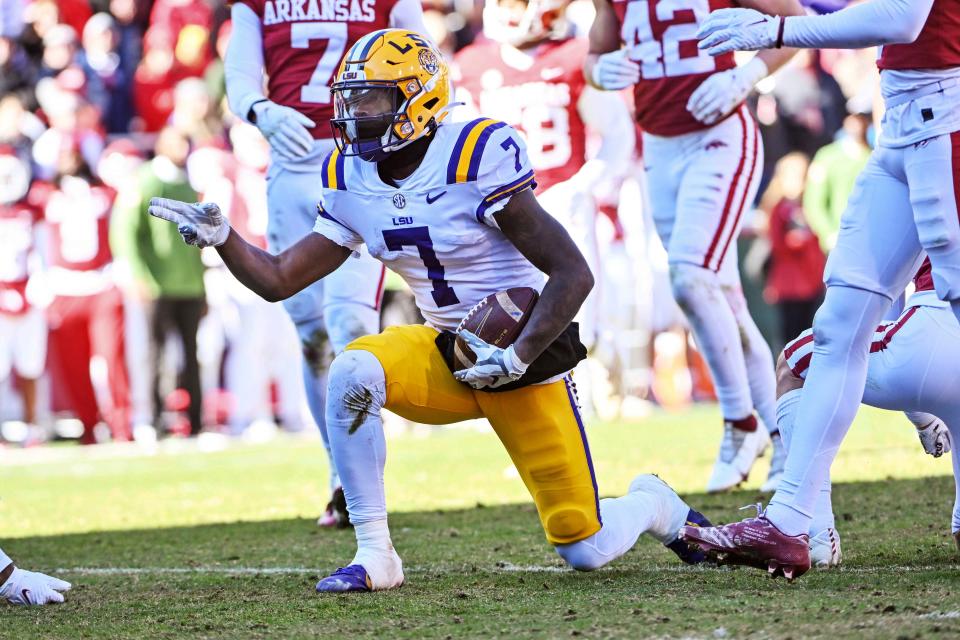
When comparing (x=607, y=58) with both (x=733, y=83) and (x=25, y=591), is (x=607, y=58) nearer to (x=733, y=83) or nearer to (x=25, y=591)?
(x=733, y=83)

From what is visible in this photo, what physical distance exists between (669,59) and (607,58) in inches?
11.5

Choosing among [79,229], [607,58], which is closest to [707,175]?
[607,58]

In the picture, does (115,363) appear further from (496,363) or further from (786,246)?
(496,363)

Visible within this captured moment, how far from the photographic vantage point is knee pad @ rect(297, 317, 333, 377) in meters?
6.90

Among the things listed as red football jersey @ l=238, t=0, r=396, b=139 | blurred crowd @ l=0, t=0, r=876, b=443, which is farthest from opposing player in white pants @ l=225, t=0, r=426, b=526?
blurred crowd @ l=0, t=0, r=876, b=443

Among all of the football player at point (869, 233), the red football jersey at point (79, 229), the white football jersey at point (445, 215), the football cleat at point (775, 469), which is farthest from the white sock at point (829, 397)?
the red football jersey at point (79, 229)

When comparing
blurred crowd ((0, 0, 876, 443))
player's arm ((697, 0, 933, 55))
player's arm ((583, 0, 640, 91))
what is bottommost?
blurred crowd ((0, 0, 876, 443))

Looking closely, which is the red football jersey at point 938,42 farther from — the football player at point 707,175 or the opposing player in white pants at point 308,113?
the opposing player in white pants at point 308,113

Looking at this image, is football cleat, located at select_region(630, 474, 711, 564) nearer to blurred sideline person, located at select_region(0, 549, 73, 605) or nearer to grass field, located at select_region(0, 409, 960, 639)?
grass field, located at select_region(0, 409, 960, 639)

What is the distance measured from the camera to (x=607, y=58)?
7.27 m

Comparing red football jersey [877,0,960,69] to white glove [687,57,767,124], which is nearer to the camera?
red football jersey [877,0,960,69]

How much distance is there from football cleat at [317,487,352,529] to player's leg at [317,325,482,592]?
1.75 metres

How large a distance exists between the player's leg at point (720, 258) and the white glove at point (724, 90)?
24 cm

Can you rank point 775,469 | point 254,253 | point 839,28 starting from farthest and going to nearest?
point 775,469 < point 254,253 < point 839,28
